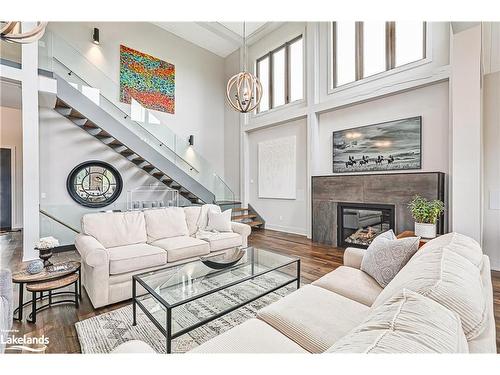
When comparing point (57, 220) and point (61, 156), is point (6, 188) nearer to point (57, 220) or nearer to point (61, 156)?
point (61, 156)

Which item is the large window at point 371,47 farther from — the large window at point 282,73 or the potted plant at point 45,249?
the potted plant at point 45,249

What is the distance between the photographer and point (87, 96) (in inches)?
185

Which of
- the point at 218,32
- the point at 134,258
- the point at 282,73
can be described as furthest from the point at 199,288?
the point at 218,32

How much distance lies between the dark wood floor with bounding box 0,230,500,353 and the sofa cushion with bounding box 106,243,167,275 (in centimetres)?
38

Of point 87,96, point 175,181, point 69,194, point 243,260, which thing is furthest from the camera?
point 175,181

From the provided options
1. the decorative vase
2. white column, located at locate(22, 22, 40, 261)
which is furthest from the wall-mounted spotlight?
the decorative vase

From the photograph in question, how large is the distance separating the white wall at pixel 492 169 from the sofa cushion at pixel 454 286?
11.0ft

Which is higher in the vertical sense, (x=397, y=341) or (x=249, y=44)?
(x=249, y=44)

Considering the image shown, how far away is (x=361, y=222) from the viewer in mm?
4680

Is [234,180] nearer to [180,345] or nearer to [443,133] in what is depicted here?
[443,133]

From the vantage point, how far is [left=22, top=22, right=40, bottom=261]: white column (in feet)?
12.7

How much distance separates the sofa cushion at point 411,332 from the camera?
60 cm
